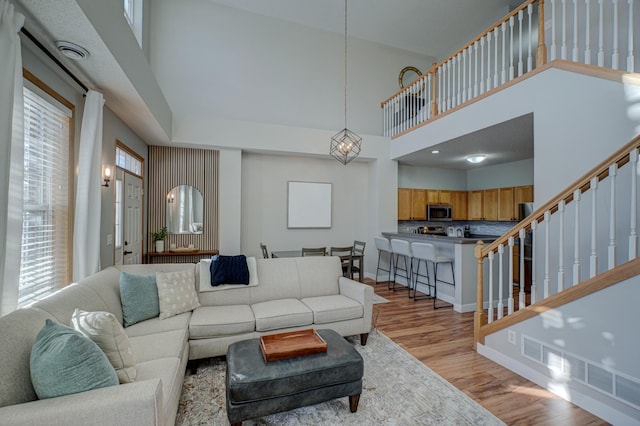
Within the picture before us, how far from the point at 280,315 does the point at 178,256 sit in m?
3.26

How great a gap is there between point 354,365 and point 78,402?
1537 millimetres

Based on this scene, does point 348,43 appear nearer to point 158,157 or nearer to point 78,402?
point 158,157

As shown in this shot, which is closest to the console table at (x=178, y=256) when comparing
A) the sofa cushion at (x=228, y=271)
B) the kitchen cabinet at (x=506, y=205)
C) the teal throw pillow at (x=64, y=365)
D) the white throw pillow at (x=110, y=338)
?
the sofa cushion at (x=228, y=271)

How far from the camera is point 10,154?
5.65ft

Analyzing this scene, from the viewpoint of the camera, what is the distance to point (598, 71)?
111 inches

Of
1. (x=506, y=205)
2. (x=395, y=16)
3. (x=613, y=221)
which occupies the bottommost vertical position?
(x=613, y=221)

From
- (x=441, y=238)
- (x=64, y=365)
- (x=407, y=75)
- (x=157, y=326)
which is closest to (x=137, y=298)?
(x=157, y=326)

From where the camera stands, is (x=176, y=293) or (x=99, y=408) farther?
(x=176, y=293)

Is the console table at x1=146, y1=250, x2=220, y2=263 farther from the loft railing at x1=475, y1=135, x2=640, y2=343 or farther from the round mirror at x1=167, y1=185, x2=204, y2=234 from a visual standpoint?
the loft railing at x1=475, y1=135, x2=640, y2=343

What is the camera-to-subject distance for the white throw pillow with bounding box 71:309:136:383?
1584 millimetres

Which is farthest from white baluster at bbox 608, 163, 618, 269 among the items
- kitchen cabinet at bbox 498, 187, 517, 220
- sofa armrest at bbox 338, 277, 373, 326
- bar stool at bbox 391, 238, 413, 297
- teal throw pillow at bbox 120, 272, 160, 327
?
kitchen cabinet at bbox 498, 187, 517, 220

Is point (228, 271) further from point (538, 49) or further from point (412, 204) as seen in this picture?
point (412, 204)

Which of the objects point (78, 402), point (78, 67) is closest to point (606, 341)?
point (78, 402)

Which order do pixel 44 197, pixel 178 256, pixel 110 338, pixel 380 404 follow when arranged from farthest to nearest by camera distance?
pixel 178 256 → pixel 44 197 → pixel 380 404 → pixel 110 338
